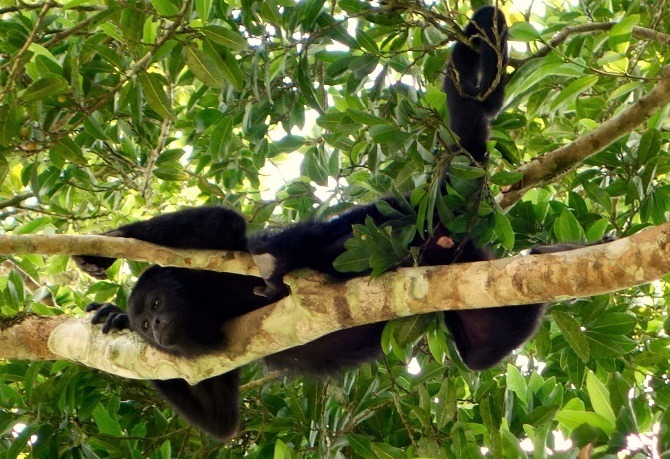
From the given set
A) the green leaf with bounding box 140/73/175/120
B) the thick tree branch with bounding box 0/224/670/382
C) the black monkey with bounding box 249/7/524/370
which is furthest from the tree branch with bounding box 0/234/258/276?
the green leaf with bounding box 140/73/175/120

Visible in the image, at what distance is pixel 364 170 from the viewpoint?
159 inches

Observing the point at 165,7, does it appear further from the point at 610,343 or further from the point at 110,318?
the point at 610,343

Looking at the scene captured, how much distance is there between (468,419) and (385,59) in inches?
72.8

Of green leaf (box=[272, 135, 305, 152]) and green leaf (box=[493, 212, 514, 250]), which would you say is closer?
green leaf (box=[493, 212, 514, 250])

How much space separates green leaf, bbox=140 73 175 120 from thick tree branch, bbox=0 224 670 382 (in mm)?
999

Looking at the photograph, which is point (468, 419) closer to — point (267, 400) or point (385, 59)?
point (267, 400)

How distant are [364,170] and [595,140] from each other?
4.53 feet

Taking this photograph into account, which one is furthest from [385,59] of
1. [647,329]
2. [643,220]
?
[647,329]

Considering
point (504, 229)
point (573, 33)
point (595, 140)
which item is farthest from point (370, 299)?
point (573, 33)

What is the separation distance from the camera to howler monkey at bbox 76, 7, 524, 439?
321 cm

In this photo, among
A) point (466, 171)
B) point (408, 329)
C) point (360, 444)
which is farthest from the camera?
point (360, 444)

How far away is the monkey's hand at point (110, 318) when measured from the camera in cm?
363

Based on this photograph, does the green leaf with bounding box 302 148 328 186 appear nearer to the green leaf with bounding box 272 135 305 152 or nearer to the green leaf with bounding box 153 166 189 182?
the green leaf with bounding box 272 135 305 152

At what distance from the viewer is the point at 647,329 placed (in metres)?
4.30
